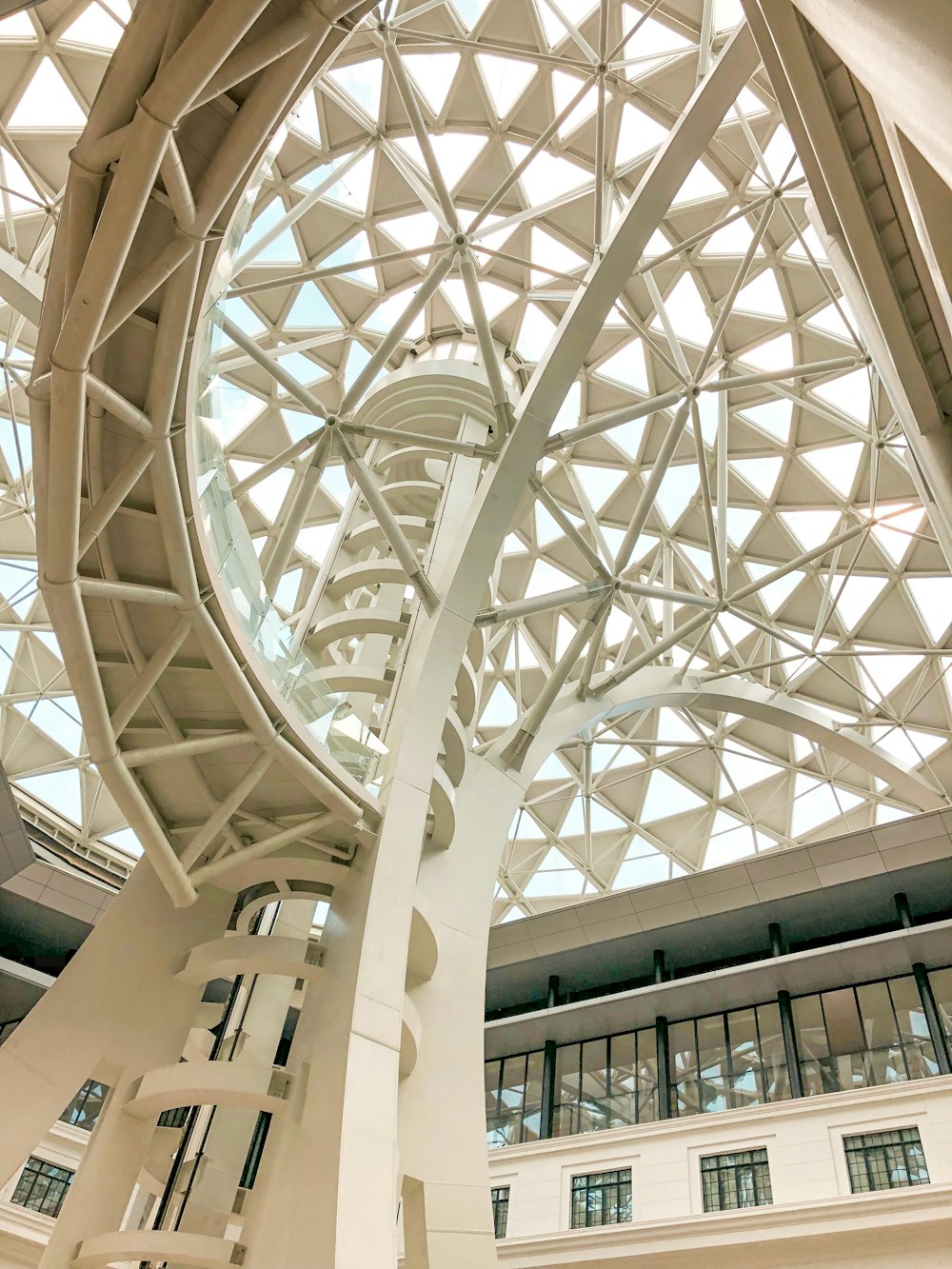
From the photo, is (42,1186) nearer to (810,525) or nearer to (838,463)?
(810,525)

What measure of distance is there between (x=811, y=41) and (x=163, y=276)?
777cm

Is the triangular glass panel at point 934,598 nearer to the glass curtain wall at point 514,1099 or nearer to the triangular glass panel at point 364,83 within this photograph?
the glass curtain wall at point 514,1099

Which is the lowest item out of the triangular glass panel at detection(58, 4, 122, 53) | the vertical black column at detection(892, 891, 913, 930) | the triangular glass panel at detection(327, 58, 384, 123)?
the vertical black column at detection(892, 891, 913, 930)

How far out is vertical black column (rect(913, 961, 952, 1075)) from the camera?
90.1 feet

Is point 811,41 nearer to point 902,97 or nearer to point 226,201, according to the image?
point 226,201

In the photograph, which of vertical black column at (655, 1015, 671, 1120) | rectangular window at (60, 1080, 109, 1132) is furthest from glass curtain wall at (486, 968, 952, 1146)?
rectangular window at (60, 1080, 109, 1132)

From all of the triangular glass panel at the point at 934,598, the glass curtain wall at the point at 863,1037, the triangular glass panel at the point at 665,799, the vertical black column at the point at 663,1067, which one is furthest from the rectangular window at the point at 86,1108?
the triangular glass panel at the point at 934,598

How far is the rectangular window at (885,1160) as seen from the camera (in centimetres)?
2517

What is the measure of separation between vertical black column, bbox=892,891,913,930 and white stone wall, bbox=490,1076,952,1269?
6.34 meters

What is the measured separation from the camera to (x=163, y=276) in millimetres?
12188

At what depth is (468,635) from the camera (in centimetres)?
2252

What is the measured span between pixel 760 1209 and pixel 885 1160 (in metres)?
3.61

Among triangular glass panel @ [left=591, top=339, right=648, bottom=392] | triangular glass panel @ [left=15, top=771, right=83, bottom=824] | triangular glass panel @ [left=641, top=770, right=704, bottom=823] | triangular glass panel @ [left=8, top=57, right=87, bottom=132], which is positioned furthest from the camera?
triangular glass panel @ [left=641, top=770, right=704, bottom=823]

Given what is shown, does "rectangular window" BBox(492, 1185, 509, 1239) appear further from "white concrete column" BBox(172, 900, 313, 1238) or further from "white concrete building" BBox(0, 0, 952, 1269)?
"white concrete column" BBox(172, 900, 313, 1238)
